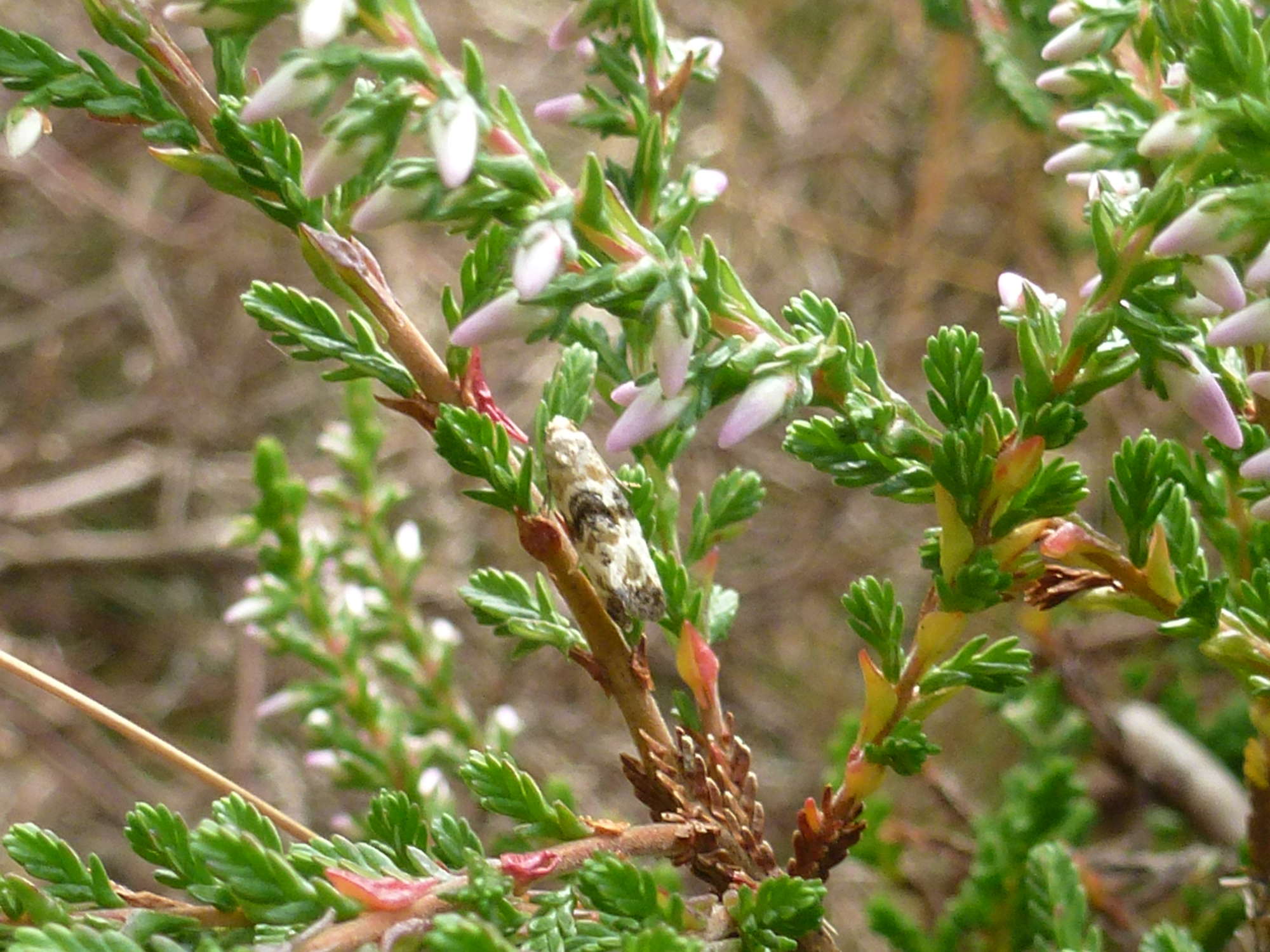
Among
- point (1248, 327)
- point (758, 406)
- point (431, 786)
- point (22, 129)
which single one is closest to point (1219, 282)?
point (1248, 327)

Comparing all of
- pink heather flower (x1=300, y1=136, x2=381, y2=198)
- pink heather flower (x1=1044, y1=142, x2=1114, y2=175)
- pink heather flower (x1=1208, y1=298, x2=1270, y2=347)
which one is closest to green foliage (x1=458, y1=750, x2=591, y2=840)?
pink heather flower (x1=300, y1=136, x2=381, y2=198)

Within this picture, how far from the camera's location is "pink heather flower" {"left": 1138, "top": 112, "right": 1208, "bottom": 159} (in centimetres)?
50

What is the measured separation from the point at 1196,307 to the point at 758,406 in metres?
0.23

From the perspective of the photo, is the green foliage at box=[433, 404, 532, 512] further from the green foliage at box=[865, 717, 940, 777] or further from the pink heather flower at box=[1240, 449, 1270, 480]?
the pink heather flower at box=[1240, 449, 1270, 480]

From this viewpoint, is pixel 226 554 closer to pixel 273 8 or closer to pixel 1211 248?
pixel 273 8

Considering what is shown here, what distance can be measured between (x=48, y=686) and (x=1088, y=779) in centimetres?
153

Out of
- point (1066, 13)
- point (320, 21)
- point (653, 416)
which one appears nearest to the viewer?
point (320, 21)

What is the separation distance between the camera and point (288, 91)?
473 millimetres

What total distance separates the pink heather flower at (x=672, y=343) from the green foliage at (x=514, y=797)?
0.24m

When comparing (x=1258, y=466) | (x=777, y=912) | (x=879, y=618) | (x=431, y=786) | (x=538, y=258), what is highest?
(x=538, y=258)

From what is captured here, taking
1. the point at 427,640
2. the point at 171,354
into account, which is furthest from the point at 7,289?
the point at 427,640

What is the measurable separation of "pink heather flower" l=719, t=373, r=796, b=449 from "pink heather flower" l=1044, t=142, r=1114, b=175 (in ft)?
1.17

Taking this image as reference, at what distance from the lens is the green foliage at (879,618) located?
2.12 ft

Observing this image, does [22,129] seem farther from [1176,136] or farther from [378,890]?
[1176,136]
